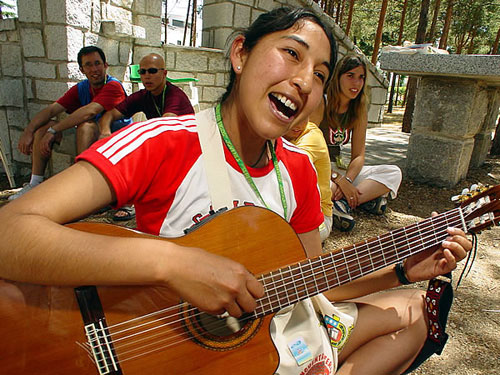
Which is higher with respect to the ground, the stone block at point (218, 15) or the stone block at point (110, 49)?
the stone block at point (218, 15)

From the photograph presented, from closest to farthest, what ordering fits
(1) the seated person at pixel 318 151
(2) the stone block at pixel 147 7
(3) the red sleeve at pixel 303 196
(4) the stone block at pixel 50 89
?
(3) the red sleeve at pixel 303 196 < (1) the seated person at pixel 318 151 < (4) the stone block at pixel 50 89 < (2) the stone block at pixel 147 7

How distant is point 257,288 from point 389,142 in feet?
26.3

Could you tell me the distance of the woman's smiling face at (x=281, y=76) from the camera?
1286 mm

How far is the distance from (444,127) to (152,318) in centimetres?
491

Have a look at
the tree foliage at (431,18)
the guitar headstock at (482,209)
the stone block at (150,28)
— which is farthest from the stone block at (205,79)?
the tree foliage at (431,18)

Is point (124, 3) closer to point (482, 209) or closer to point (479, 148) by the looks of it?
point (482, 209)

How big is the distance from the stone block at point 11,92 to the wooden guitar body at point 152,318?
Result: 14.9 ft

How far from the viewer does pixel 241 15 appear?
668 cm

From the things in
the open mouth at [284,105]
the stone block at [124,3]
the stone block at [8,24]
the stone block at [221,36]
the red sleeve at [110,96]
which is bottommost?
the red sleeve at [110,96]

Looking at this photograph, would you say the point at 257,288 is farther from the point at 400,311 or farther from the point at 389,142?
the point at 389,142

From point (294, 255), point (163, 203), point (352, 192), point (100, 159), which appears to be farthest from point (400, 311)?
point (352, 192)

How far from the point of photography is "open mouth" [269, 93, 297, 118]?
130 centimetres

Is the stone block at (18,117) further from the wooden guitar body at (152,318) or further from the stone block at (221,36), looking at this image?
the wooden guitar body at (152,318)

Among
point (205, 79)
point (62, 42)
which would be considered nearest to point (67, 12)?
point (62, 42)
